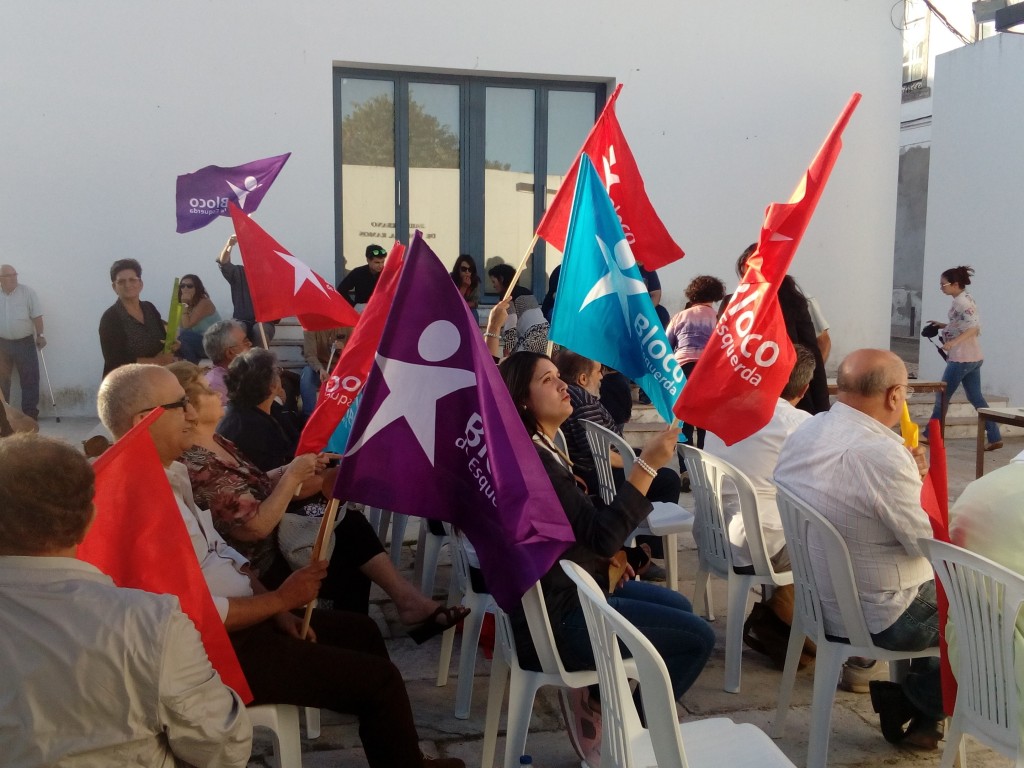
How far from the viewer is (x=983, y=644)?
8.76 feet

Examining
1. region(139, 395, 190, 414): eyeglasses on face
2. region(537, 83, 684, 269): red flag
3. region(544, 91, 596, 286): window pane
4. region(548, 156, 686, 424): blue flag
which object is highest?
region(544, 91, 596, 286): window pane

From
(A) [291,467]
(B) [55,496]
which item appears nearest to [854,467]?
(A) [291,467]

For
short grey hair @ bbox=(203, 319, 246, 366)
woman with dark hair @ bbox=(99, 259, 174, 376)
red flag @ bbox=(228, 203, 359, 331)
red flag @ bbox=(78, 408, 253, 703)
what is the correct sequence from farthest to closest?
1. woman with dark hair @ bbox=(99, 259, 174, 376)
2. short grey hair @ bbox=(203, 319, 246, 366)
3. red flag @ bbox=(228, 203, 359, 331)
4. red flag @ bbox=(78, 408, 253, 703)

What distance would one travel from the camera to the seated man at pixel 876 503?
129 inches

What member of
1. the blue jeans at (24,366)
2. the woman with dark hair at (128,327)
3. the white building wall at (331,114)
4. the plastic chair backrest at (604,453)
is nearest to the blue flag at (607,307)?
the plastic chair backrest at (604,453)

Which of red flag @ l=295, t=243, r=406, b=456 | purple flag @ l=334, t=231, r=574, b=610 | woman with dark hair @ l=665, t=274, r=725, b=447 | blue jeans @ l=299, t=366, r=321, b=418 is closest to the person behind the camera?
purple flag @ l=334, t=231, r=574, b=610

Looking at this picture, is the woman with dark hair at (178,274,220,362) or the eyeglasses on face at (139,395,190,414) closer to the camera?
the eyeglasses on face at (139,395,190,414)

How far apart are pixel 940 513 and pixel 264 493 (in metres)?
2.27

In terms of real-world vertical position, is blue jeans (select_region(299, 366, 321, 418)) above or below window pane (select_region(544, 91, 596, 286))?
below

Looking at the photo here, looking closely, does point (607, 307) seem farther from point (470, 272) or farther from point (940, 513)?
point (470, 272)

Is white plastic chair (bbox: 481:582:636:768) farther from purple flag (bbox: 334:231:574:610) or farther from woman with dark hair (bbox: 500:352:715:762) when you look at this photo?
purple flag (bbox: 334:231:574:610)

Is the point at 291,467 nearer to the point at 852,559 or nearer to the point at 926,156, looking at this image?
the point at 852,559

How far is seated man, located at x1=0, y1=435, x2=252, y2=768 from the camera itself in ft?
6.31

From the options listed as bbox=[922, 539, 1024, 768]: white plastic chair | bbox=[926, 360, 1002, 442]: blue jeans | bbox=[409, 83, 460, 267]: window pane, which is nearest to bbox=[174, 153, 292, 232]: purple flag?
bbox=[409, 83, 460, 267]: window pane
